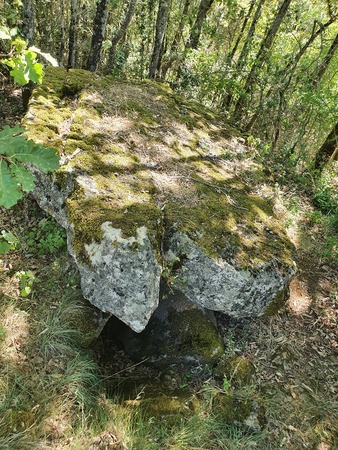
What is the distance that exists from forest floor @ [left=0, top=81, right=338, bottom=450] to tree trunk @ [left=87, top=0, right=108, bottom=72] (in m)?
4.61

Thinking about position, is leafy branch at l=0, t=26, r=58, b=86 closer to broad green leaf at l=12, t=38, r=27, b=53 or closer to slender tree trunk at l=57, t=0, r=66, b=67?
broad green leaf at l=12, t=38, r=27, b=53

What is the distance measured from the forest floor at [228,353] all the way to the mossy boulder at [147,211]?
2.21 feet

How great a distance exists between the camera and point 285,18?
8141 mm

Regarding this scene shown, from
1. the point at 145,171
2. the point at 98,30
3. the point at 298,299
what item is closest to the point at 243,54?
the point at 98,30

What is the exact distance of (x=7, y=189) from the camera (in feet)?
4.94

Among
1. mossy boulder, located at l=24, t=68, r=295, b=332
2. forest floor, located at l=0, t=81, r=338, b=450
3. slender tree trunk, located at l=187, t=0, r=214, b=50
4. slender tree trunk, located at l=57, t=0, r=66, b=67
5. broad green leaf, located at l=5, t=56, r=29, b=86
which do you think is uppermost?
slender tree trunk, located at l=187, t=0, r=214, b=50

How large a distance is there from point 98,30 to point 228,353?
282 inches

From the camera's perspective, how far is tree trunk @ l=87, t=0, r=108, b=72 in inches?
260

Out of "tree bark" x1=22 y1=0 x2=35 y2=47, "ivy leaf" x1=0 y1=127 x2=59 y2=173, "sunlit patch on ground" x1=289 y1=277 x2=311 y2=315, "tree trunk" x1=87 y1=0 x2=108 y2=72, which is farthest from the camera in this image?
"tree trunk" x1=87 y1=0 x2=108 y2=72

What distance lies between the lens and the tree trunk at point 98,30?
6.61m

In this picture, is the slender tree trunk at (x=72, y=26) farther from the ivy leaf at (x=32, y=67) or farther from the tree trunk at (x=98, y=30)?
the ivy leaf at (x=32, y=67)

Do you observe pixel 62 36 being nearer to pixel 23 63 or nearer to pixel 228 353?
pixel 23 63

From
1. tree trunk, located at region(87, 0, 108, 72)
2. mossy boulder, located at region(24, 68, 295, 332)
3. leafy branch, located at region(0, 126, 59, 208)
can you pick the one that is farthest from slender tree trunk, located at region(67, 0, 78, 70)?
leafy branch, located at region(0, 126, 59, 208)

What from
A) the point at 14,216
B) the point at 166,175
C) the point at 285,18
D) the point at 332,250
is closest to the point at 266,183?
the point at 332,250
